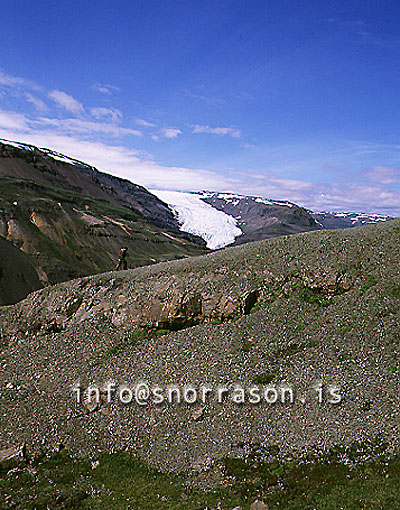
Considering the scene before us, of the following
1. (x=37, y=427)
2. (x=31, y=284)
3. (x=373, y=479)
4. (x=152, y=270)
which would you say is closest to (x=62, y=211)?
(x=31, y=284)

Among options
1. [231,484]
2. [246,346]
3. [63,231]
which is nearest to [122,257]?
[246,346]

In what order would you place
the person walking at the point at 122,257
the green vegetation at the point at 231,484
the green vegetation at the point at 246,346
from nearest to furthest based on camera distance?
A: the green vegetation at the point at 231,484 < the green vegetation at the point at 246,346 < the person walking at the point at 122,257

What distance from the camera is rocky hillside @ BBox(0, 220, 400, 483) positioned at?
1625 cm

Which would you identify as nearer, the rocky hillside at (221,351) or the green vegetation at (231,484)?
the green vegetation at (231,484)

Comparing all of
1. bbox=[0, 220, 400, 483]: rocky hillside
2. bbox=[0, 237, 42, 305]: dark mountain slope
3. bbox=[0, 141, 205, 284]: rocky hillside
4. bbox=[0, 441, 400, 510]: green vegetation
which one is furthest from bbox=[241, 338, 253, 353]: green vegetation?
bbox=[0, 141, 205, 284]: rocky hillside

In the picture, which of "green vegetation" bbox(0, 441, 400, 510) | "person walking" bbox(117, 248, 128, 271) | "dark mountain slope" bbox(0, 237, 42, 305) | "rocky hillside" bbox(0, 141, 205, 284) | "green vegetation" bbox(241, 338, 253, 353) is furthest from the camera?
"rocky hillside" bbox(0, 141, 205, 284)

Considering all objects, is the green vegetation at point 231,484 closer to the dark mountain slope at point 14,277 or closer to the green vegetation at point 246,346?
the green vegetation at point 246,346

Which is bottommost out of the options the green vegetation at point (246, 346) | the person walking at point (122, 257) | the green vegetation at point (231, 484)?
the green vegetation at point (231, 484)

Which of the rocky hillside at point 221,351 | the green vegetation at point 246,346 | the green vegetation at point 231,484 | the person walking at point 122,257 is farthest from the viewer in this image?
the person walking at point 122,257

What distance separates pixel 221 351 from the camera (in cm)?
2097

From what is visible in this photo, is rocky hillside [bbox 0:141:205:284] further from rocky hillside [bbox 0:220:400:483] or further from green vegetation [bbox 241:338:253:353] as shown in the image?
green vegetation [bbox 241:338:253:353]

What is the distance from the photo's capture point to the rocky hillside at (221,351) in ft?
53.3

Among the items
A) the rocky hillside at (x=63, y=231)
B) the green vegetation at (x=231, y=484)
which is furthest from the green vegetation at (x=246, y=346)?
the rocky hillside at (x=63, y=231)

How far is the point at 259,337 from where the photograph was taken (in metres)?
21.1
